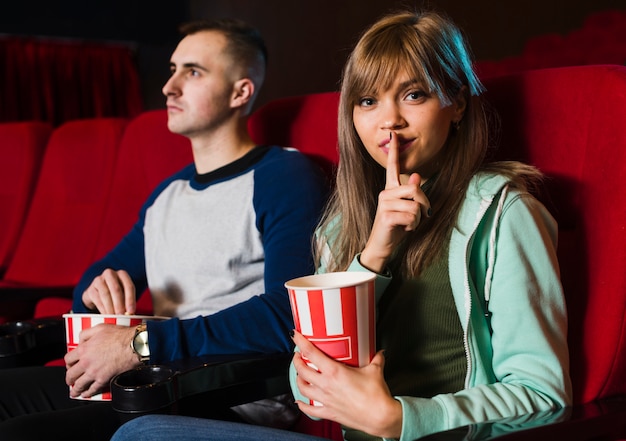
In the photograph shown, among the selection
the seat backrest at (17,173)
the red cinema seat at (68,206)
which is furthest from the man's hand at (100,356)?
the seat backrest at (17,173)

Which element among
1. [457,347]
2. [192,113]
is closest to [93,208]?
[192,113]

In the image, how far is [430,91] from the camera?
3.37 ft

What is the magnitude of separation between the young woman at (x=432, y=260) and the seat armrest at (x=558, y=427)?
0.04 meters

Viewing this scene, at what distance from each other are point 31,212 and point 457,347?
2.17 meters

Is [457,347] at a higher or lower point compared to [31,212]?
lower

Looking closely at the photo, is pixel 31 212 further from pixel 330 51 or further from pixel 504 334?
pixel 504 334

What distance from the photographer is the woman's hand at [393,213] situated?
920mm

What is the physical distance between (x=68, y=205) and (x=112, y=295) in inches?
51.2

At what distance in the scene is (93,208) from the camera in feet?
8.48

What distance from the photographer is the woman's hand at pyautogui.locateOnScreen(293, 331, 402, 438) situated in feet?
2.84

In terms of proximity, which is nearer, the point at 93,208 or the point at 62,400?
the point at 62,400

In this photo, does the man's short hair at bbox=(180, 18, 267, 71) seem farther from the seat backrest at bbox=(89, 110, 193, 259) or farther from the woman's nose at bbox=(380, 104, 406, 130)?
the woman's nose at bbox=(380, 104, 406, 130)

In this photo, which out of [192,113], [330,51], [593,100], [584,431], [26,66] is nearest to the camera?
[584,431]

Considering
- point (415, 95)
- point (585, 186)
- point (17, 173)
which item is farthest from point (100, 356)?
point (17, 173)
